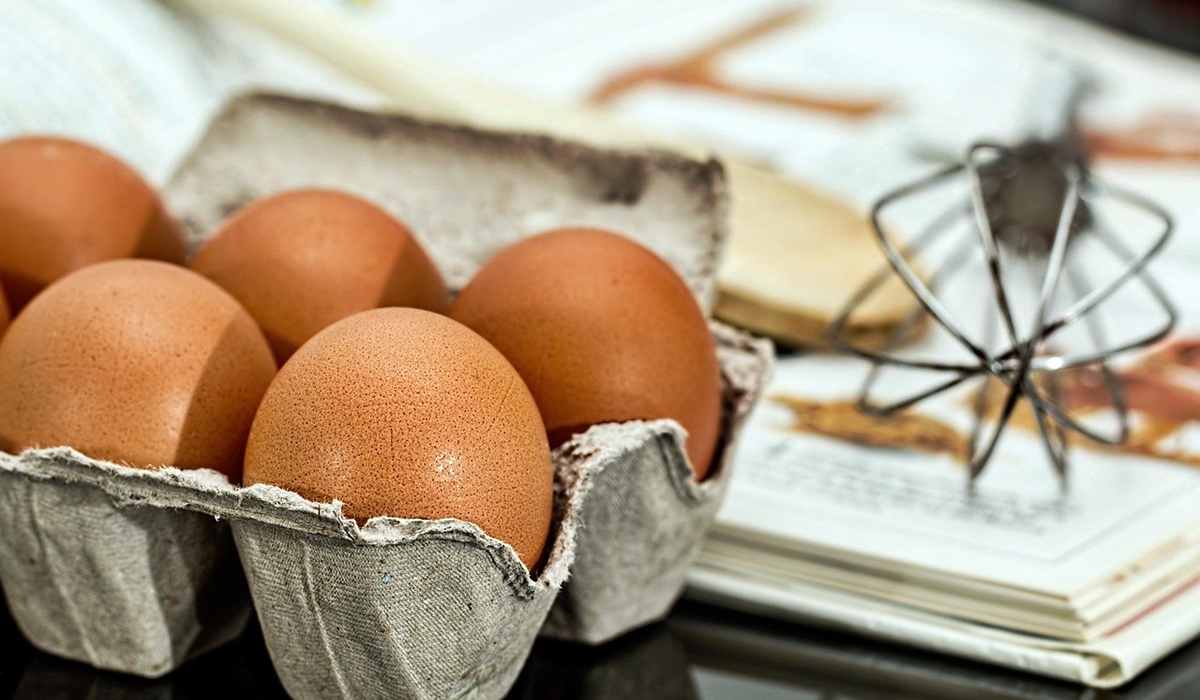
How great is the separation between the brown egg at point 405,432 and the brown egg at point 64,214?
6.8 inches

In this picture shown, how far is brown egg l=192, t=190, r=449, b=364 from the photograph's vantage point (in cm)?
→ 52

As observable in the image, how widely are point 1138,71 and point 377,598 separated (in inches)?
46.9

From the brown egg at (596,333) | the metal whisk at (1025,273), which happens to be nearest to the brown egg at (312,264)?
the brown egg at (596,333)

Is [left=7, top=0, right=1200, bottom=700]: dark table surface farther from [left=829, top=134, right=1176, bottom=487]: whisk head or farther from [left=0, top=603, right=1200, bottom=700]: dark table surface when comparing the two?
[left=829, top=134, right=1176, bottom=487]: whisk head

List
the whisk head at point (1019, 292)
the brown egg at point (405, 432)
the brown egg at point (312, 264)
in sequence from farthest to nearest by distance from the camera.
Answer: the whisk head at point (1019, 292) < the brown egg at point (312, 264) < the brown egg at point (405, 432)

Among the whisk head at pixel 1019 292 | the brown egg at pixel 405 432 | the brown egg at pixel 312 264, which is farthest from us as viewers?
the whisk head at pixel 1019 292

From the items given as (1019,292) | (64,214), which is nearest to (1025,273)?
(1019,292)

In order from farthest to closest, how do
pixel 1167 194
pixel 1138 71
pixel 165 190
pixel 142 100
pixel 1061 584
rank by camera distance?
pixel 1138 71, pixel 1167 194, pixel 142 100, pixel 165 190, pixel 1061 584

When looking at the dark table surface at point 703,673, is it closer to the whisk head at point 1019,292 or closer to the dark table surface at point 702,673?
the dark table surface at point 702,673

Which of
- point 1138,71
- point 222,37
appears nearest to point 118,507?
point 222,37

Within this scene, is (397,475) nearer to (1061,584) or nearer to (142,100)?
(1061,584)

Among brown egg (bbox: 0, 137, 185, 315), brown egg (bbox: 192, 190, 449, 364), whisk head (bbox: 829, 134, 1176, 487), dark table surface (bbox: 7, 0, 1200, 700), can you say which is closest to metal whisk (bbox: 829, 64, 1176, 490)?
whisk head (bbox: 829, 134, 1176, 487)

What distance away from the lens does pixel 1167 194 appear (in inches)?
42.7

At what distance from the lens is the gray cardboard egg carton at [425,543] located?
0.42m
